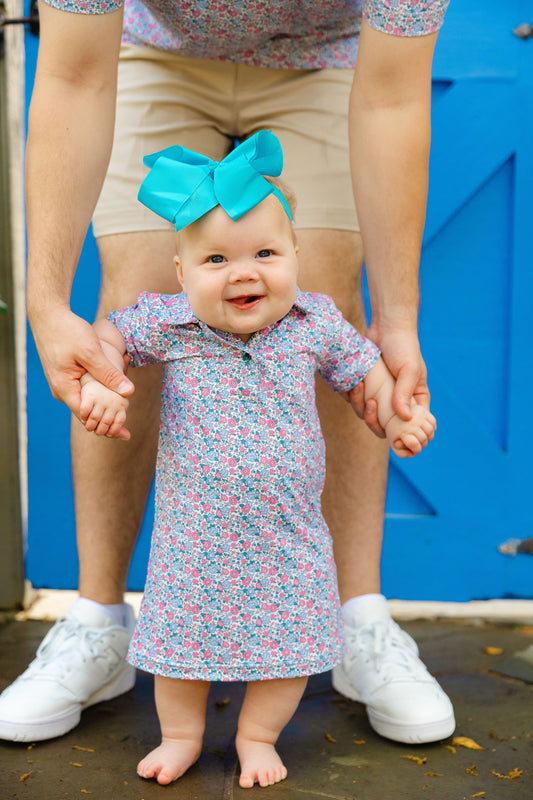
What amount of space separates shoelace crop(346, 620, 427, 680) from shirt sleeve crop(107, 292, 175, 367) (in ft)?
2.26

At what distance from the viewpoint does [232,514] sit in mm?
1354

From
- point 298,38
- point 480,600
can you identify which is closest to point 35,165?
point 298,38

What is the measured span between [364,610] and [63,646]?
580 mm

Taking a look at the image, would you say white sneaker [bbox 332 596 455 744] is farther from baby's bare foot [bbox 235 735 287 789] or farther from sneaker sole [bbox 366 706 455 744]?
baby's bare foot [bbox 235 735 287 789]

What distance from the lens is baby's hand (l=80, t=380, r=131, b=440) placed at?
4.24ft

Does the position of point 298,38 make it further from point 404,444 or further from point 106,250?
point 404,444

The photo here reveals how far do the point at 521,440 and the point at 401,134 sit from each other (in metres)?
1.09

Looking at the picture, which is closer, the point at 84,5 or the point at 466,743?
the point at 84,5

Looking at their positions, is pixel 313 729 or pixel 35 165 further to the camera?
pixel 313 729

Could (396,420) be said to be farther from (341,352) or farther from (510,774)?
(510,774)

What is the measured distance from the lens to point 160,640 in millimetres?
1370

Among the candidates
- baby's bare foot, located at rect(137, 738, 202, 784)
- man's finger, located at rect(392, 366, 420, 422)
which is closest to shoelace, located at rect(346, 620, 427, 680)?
baby's bare foot, located at rect(137, 738, 202, 784)

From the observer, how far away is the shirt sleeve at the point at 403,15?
4.68 feet

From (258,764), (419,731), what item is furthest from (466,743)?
(258,764)
